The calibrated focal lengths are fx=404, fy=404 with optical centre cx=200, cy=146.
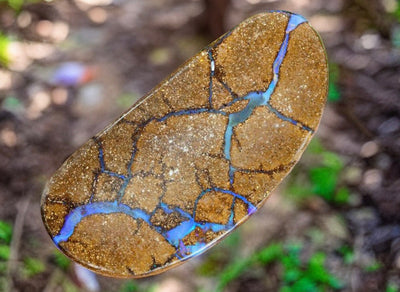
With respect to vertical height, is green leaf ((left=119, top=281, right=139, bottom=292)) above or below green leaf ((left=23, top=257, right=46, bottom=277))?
below

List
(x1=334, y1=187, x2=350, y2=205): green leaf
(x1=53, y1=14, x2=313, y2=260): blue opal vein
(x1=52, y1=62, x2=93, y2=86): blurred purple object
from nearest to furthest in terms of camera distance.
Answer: (x1=53, y1=14, x2=313, y2=260): blue opal vein < (x1=334, y1=187, x2=350, y2=205): green leaf < (x1=52, y1=62, x2=93, y2=86): blurred purple object

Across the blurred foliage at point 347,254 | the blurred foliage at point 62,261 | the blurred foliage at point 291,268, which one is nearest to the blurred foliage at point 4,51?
the blurred foliage at point 62,261

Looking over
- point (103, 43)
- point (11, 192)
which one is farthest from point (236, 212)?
point (103, 43)

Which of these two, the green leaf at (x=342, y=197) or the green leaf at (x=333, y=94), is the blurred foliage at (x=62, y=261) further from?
the green leaf at (x=333, y=94)

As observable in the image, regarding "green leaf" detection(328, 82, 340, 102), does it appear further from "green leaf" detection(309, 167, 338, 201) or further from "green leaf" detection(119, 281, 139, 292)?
"green leaf" detection(119, 281, 139, 292)

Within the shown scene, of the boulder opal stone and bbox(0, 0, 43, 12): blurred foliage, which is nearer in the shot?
the boulder opal stone

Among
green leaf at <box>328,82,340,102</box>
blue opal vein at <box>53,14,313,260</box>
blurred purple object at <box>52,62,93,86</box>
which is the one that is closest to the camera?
blue opal vein at <box>53,14,313,260</box>

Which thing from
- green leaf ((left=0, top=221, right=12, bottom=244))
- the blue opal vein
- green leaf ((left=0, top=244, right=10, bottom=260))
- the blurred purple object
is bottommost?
green leaf ((left=0, top=244, right=10, bottom=260))

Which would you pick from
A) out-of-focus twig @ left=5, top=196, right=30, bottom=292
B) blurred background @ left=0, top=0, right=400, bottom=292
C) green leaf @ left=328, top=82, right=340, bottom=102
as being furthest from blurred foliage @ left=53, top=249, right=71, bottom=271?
green leaf @ left=328, top=82, right=340, bottom=102
